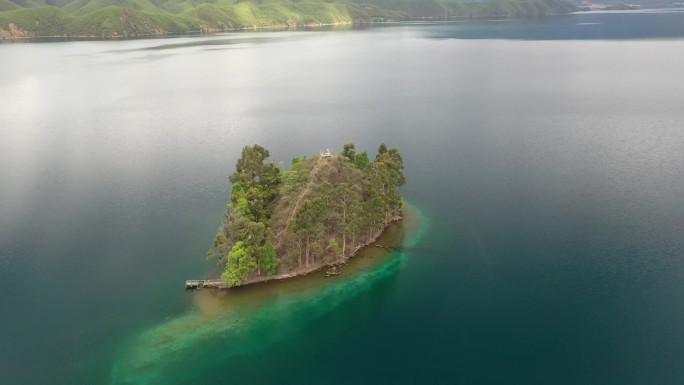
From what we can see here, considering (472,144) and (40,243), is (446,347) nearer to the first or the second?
(40,243)

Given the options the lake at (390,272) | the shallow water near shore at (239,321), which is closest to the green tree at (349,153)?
the lake at (390,272)

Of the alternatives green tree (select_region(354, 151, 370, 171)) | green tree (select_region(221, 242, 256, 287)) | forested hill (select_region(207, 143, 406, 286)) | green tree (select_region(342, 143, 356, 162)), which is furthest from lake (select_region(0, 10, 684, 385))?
green tree (select_region(342, 143, 356, 162))

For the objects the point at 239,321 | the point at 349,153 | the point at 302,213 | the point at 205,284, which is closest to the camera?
the point at 239,321

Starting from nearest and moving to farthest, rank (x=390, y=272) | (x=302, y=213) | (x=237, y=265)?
(x=237, y=265) → (x=302, y=213) → (x=390, y=272)

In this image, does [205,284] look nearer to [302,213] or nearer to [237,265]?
[237,265]

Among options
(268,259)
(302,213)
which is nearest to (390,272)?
(302,213)

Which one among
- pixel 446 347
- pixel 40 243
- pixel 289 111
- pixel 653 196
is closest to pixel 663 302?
pixel 446 347

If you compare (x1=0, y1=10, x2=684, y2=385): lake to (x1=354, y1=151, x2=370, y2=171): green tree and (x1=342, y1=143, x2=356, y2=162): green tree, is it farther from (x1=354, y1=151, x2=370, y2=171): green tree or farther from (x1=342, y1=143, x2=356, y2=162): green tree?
(x1=342, y1=143, x2=356, y2=162): green tree

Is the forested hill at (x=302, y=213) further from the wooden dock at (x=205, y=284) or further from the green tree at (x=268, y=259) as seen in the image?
the wooden dock at (x=205, y=284)

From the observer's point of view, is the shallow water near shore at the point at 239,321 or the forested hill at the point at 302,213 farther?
the forested hill at the point at 302,213
